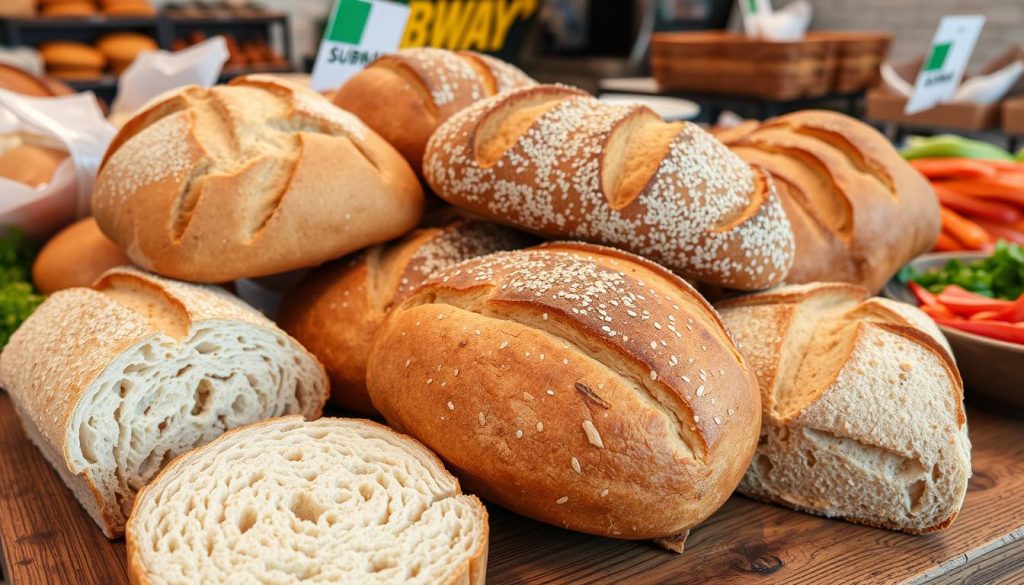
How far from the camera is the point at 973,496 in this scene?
1.38 m

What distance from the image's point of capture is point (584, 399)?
1125mm

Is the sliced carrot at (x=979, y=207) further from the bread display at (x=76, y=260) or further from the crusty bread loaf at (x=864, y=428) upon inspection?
the bread display at (x=76, y=260)

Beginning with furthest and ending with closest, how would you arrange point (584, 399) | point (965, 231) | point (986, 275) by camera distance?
point (965, 231), point (986, 275), point (584, 399)

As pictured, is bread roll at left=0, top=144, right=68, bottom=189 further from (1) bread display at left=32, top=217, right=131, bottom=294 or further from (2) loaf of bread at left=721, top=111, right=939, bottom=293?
(2) loaf of bread at left=721, top=111, right=939, bottom=293

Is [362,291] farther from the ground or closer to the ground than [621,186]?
closer to the ground

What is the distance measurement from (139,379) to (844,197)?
151cm

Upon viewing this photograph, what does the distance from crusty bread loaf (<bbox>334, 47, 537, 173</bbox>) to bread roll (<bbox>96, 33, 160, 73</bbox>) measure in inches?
228

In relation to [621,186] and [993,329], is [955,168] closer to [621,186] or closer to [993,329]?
[993,329]

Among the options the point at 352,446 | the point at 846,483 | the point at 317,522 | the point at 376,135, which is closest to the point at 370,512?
the point at 317,522

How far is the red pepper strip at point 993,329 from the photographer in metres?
1.58

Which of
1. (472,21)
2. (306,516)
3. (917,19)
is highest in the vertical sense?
(306,516)

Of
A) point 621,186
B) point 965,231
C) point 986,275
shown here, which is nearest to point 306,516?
point 621,186

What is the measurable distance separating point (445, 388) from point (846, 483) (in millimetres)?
676

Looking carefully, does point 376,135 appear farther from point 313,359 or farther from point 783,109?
point 783,109
